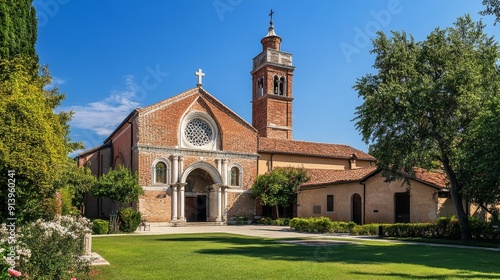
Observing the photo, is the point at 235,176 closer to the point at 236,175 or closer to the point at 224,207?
the point at 236,175

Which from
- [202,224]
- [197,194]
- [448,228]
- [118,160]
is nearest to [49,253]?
[448,228]

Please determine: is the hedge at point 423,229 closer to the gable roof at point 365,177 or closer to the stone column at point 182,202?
the gable roof at point 365,177

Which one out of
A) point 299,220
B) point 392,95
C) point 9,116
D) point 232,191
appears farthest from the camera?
point 232,191

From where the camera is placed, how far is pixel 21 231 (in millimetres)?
9234

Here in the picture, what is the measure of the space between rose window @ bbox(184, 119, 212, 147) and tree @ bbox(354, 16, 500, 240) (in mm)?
22090

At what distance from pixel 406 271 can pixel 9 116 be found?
12.1 m

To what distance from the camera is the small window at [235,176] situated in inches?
1727

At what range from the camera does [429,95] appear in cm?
2027

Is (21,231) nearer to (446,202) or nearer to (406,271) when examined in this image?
(406,271)

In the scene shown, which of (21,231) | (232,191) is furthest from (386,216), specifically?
(21,231)

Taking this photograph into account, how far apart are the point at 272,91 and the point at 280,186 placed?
19487mm

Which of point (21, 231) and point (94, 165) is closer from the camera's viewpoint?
point (21, 231)

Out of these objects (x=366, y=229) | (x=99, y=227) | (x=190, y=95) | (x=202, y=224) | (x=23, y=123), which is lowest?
(x=202, y=224)

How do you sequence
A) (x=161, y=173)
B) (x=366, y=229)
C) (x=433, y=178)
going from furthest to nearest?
(x=161, y=173) < (x=433, y=178) < (x=366, y=229)
